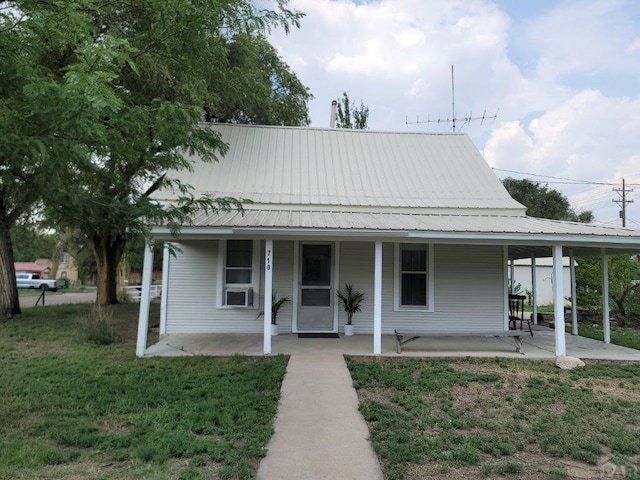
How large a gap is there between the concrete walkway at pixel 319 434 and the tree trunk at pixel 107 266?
14232 millimetres

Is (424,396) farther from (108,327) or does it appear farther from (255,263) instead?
(108,327)

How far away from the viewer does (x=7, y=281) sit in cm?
1369

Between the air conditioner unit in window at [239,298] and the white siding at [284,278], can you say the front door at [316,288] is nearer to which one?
the white siding at [284,278]

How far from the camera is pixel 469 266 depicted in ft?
34.9

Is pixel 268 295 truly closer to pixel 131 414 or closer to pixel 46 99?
pixel 131 414

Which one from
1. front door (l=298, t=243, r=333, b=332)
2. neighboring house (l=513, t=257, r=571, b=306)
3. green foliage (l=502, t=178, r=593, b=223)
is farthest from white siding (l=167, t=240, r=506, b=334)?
green foliage (l=502, t=178, r=593, b=223)

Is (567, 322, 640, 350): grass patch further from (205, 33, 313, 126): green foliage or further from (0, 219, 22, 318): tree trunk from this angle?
(0, 219, 22, 318): tree trunk

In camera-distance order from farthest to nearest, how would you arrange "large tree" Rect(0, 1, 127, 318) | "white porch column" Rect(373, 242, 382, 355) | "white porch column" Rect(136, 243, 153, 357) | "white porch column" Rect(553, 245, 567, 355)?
"white porch column" Rect(553, 245, 567, 355) → "white porch column" Rect(373, 242, 382, 355) → "white porch column" Rect(136, 243, 153, 357) → "large tree" Rect(0, 1, 127, 318)

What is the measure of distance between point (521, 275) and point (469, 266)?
17.5 metres

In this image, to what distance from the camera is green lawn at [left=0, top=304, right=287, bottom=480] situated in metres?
3.83

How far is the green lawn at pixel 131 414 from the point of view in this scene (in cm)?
383

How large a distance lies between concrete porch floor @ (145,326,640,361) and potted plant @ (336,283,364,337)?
278mm

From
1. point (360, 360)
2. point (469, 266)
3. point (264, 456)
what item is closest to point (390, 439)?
point (264, 456)

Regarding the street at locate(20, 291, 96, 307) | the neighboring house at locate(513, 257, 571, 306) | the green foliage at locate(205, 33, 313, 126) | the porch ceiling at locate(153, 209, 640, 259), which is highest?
the green foliage at locate(205, 33, 313, 126)
